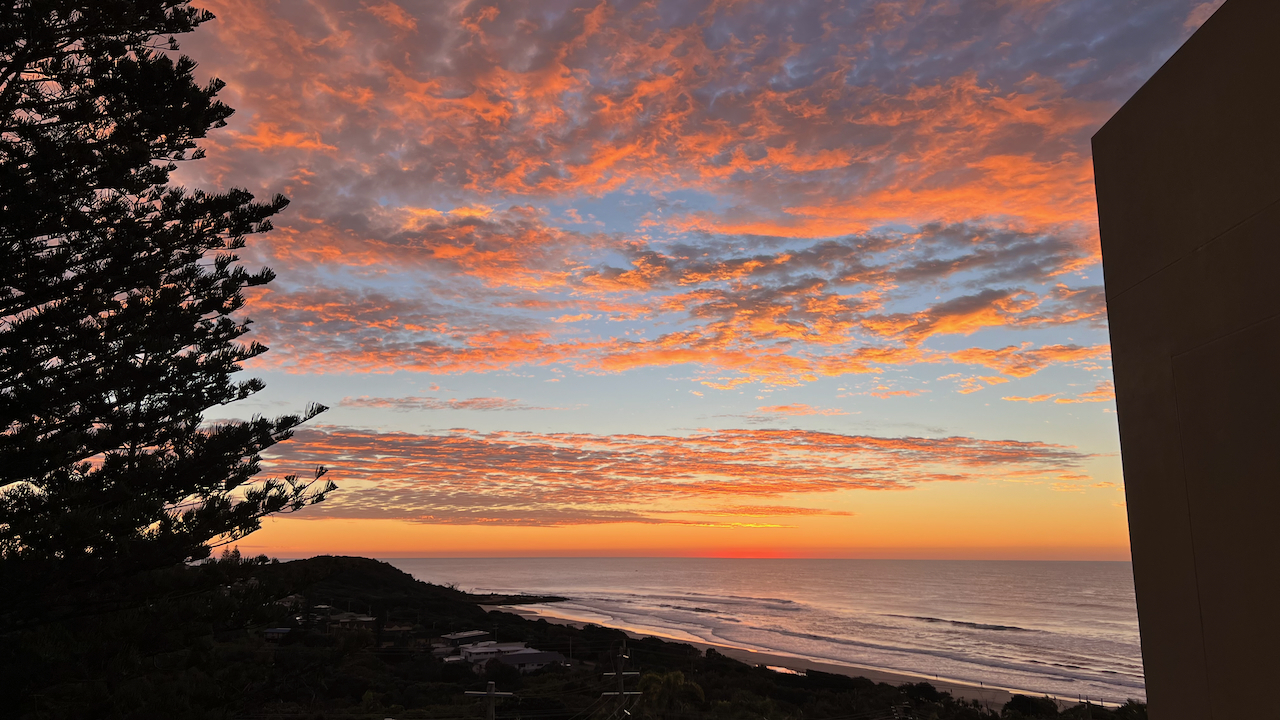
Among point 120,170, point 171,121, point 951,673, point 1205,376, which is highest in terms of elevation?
point 171,121

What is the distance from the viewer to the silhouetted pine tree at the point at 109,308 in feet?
20.4

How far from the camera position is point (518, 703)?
738 inches

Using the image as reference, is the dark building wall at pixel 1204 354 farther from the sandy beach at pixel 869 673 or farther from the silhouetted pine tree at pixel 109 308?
the sandy beach at pixel 869 673

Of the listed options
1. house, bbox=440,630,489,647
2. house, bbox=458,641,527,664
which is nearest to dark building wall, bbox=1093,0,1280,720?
house, bbox=458,641,527,664

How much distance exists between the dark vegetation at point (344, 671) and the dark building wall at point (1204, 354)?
7078 millimetres

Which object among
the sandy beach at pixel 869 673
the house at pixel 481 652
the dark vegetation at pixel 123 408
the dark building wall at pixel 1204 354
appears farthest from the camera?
the house at pixel 481 652

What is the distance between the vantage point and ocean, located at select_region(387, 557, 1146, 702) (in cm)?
2850

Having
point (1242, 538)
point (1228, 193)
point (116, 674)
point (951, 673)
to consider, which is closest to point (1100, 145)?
point (1228, 193)

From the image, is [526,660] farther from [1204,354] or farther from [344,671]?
[1204,354]

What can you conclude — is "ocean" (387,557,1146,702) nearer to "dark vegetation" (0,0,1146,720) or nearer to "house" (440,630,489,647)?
"house" (440,630,489,647)

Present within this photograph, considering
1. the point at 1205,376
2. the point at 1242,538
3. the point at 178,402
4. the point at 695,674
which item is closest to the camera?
the point at 1242,538

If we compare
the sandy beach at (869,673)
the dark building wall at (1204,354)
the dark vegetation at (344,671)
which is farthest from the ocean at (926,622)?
the dark building wall at (1204,354)

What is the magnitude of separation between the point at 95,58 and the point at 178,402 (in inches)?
144

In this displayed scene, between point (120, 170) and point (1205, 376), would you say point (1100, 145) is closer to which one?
point (1205, 376)
